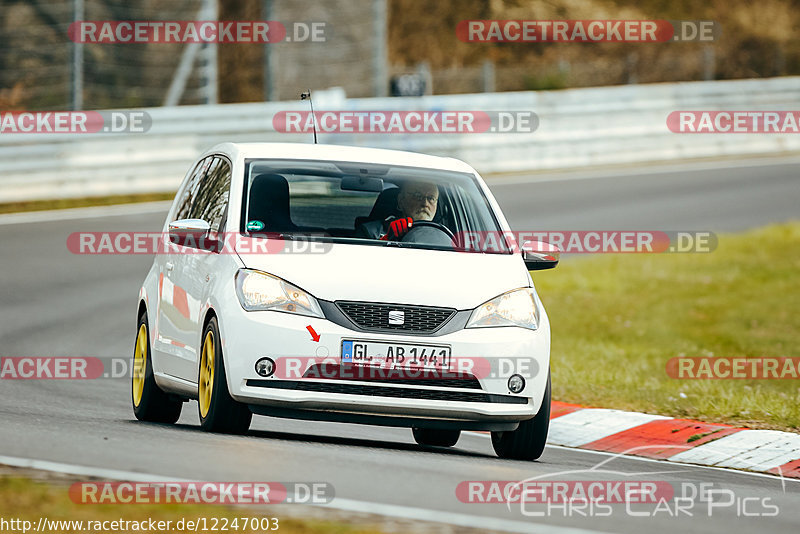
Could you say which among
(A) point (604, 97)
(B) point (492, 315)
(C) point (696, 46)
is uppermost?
(C) point (696, 46)

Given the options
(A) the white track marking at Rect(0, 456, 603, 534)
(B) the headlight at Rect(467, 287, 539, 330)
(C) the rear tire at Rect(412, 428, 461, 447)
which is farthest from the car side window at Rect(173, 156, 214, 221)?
(A) the white track marking at Rect(0, 456, 603, 534)

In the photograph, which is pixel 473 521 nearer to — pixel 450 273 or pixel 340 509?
pixel 340 509

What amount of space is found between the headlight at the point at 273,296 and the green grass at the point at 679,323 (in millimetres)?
3702

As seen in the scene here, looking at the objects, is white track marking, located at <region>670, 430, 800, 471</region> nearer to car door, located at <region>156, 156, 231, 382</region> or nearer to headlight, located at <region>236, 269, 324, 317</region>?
headlight, located at <region>236, 269, 324, 317</region>

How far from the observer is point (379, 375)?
27.0ft

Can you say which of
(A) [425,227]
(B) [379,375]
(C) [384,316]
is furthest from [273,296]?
(A) [425,227]

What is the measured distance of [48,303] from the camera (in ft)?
52.2

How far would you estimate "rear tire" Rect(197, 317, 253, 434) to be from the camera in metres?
8.32

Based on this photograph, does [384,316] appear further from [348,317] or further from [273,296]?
[273,296]

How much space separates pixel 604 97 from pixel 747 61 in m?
17.9

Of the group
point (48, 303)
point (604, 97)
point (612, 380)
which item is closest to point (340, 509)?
point (612, 380)

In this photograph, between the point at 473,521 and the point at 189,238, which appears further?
the point at 189,238

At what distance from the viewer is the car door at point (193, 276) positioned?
8.89 metres

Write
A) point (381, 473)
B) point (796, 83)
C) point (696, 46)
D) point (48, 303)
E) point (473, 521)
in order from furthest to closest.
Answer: point (696, 46)
point (796, 83)
point (48, 303)
point (381, 473)
point (473, 521)
